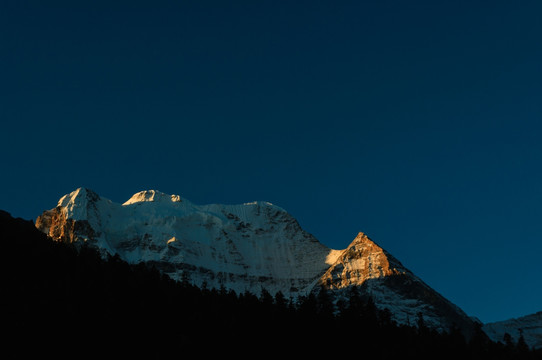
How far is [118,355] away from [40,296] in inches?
871

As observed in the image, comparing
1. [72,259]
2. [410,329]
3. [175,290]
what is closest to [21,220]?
[72,259]

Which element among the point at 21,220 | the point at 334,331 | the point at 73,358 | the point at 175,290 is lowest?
the point at 73,358

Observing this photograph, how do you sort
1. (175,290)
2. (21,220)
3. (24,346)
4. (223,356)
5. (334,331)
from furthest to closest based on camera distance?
(21,220) < (175,290) < (334,331) < (223,356) < (24,346)

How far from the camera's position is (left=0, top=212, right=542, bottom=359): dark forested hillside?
407 feet

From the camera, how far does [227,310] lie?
498 feet

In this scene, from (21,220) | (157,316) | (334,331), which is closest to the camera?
(157,316)

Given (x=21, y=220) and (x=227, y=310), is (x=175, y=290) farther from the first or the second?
(x=21, y=220)

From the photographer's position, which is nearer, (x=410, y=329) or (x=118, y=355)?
(x=118, y=355)

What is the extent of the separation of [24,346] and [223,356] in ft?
103

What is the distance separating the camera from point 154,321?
5369 inches

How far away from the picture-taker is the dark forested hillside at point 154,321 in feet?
407

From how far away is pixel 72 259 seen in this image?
6471 inches

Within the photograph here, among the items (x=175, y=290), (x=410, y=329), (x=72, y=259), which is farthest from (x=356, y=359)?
(x=72, y=259)

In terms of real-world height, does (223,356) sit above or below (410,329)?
below
